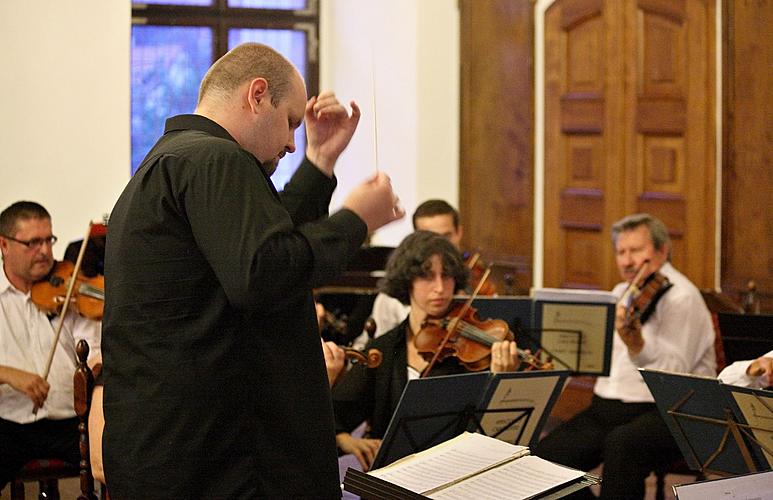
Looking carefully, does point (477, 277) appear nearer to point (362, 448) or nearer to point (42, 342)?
point (362, 448)

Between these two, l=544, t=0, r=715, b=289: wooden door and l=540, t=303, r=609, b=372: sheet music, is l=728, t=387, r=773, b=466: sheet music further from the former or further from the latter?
l=544, t=0, r=715, b=289: wooden door

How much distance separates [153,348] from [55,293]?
249 centimetres

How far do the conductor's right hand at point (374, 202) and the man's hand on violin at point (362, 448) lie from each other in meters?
1.61

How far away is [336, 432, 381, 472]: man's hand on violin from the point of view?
10.5 feet

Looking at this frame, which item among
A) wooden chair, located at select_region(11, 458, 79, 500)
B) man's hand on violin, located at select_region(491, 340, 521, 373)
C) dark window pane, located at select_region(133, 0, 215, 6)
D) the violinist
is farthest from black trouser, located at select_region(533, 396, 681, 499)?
dark window pane, located at select_region(133, 0, 215, 6)

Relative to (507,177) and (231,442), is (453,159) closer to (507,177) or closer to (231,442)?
(507,177)

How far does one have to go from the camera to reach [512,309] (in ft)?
13.2

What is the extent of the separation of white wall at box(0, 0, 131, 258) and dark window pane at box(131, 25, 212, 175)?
249 centimetres

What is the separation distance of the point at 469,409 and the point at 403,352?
0.62m

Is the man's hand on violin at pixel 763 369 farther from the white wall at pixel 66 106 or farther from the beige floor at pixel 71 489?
the white wall at pixel 66 106

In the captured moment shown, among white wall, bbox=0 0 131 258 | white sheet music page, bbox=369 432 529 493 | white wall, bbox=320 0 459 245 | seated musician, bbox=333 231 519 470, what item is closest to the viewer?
white sheet music page, bbox=369 432 529 493

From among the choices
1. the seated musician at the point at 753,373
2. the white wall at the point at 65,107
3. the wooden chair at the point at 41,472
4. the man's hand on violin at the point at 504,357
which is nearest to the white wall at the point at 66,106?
the white wall at the point at 65,107

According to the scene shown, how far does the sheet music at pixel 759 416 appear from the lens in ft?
8.89

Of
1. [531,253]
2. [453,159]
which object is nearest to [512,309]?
[531,253]
